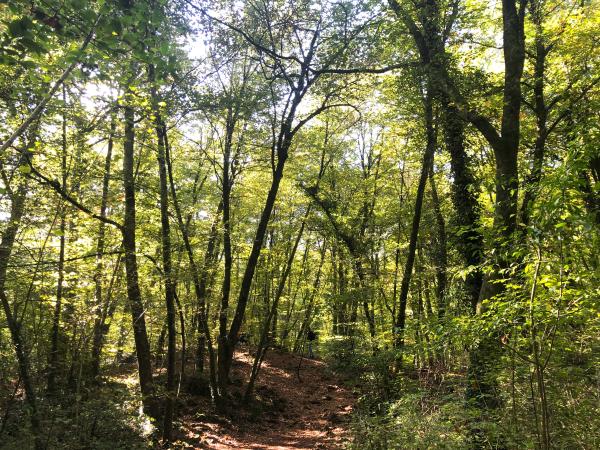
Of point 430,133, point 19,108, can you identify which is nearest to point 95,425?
point 19,108

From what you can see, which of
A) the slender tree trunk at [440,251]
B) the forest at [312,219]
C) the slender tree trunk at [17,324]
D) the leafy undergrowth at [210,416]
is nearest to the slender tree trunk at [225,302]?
the forest at [312,219]

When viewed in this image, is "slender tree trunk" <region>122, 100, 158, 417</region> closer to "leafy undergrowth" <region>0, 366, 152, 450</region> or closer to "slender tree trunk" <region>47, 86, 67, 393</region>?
"leafy undergrowth" <region>0, 366, 152, 450</region>

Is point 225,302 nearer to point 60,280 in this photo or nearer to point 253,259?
point 253,259

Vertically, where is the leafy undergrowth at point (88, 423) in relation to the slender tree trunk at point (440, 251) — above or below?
below

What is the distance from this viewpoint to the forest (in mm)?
3602

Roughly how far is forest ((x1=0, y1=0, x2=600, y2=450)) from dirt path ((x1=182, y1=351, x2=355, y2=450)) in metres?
0.10

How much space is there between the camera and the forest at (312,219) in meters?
3.60

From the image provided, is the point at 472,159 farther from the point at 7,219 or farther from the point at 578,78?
the point at 7,219

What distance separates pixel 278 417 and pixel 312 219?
22.6 feet

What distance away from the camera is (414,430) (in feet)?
16.0

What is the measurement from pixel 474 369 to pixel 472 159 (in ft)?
16.1

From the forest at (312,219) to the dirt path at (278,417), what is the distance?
0.10m

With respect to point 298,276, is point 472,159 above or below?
above

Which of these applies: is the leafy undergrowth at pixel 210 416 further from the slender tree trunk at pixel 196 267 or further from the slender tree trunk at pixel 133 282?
the slender tree trunk at pixel 196 267
